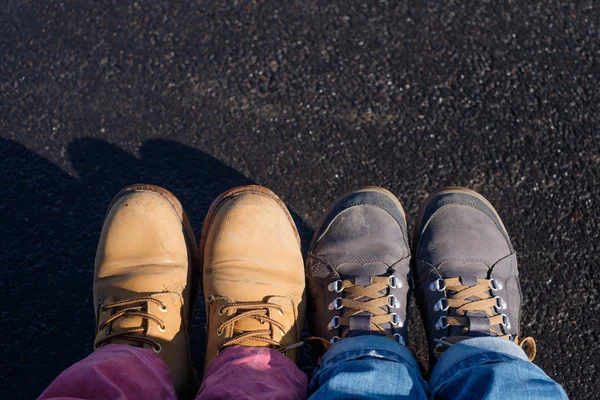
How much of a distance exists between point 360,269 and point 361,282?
5cm

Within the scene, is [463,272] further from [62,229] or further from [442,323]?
[62,229]

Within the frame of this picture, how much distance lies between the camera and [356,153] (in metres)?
2.00

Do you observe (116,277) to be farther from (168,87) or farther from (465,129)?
(465,129)

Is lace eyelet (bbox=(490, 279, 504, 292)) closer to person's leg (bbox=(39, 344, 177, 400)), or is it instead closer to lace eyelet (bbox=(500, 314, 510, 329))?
lace eyelet (bbox=(500, 314, 510, 329))

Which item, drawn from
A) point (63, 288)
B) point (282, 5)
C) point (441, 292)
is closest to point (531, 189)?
point (441, 292)

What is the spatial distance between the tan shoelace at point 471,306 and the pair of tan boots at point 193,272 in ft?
1.56

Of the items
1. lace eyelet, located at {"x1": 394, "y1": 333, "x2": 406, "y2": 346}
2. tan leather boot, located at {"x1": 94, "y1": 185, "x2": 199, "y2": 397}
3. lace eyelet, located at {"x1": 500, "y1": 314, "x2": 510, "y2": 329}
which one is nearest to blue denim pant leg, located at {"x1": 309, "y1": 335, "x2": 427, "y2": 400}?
lace eyelet, located at {"x1": 394, "y1": 333, "x2": 406, "y2": 346}

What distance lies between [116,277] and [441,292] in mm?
1043

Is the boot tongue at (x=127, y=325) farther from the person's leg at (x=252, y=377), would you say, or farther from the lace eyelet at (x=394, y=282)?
the lace eyelet at (x=394, y=282)

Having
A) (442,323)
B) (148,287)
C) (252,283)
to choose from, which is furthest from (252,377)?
(442,323)

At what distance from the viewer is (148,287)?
5.60 ft

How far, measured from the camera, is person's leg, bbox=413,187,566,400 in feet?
4.61

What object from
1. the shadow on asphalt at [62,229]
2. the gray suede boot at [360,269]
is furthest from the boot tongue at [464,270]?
the shadow on asphalt at [62,229]

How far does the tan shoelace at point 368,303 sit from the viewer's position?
167cm
